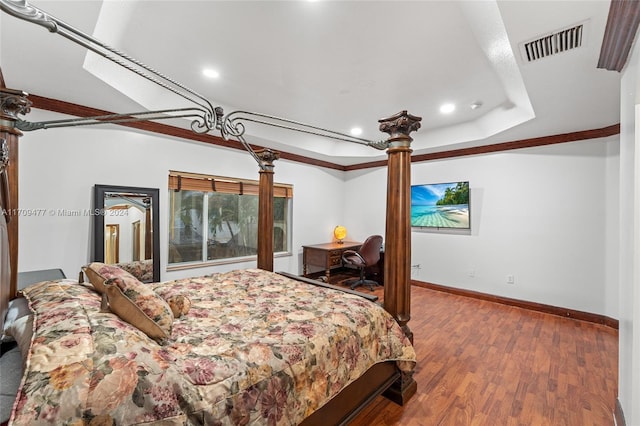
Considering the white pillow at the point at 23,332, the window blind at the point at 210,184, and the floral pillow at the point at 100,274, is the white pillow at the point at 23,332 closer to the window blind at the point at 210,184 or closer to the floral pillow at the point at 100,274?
the floral pillow at the point at 100,274

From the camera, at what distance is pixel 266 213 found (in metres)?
3.17

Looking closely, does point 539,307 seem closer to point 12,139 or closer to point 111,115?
point 111,115

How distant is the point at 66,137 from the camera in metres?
2.77

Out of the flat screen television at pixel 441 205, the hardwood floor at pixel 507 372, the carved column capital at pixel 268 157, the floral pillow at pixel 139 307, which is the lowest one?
the hardwood floor at pixel 507 372

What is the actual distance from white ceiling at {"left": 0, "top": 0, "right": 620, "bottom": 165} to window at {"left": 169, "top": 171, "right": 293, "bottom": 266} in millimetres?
1105

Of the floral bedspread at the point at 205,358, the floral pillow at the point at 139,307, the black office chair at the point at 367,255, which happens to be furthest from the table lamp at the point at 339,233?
the floral pillow at the point at 139,307

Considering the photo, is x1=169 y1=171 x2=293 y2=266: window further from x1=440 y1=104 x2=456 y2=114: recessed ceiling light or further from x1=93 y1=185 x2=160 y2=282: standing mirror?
x1=440 y1=104 x2=456 y2=114: recessed ceiling light

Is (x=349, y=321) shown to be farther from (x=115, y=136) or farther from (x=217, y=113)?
(x=115, y=136)

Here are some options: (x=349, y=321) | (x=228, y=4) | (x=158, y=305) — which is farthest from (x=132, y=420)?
(x=228, y=4)

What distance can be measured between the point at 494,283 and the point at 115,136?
5.34 m

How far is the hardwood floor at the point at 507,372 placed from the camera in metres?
1.85

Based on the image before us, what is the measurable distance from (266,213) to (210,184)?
130cm

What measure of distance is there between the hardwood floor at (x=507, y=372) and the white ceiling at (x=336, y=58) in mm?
2367

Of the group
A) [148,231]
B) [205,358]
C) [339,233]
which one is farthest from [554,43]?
[339,233]
